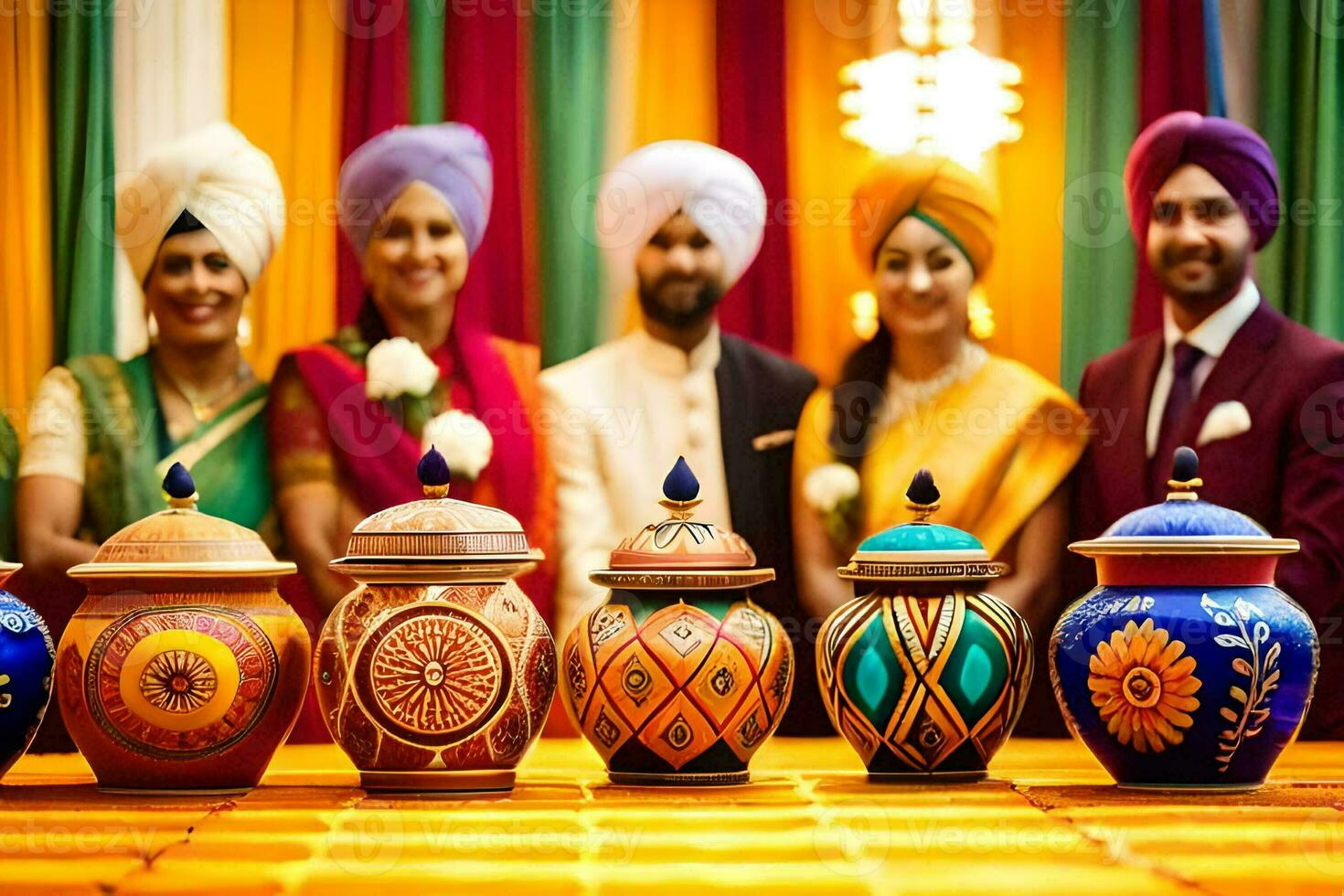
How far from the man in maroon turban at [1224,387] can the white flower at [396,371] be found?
1.34m

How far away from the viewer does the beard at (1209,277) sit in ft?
12.4

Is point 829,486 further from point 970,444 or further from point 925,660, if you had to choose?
point 925,660

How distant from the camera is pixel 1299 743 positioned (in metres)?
3.66

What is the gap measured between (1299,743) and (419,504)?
1.93 m

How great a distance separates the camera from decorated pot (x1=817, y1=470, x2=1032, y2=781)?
2.70 meters

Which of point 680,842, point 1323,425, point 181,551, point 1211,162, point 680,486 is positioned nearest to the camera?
point 680,842

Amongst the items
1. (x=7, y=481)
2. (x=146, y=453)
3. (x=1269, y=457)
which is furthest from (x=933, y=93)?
(x=7, y=481)

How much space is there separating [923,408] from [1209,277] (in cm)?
62

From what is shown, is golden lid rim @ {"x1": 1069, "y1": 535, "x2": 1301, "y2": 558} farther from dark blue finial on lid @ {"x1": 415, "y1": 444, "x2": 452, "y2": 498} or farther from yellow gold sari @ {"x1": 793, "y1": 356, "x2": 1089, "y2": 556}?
yellow gold sari @ {"x1": 793, "y1": 356, "x2": 1089, "y2": 556}

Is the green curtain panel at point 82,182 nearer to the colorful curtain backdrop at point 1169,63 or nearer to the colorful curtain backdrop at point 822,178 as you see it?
the colorful curtain backdrop at point 822,178

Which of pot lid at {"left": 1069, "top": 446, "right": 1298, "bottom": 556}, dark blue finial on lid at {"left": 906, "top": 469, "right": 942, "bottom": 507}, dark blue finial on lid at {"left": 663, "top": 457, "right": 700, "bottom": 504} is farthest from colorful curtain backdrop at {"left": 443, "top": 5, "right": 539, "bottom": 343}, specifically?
pot lid at {"left": 1069, "top": 446, "right": 1298, "bottom": 556}

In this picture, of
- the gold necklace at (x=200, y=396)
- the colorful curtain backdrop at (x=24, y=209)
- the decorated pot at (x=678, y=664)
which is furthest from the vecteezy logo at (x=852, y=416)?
the colorful curtain backdrop at (x=24, y=209)

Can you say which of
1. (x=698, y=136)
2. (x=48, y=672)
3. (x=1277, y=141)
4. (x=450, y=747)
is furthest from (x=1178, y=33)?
(x=48, y=672)

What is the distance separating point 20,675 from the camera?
101 inches
